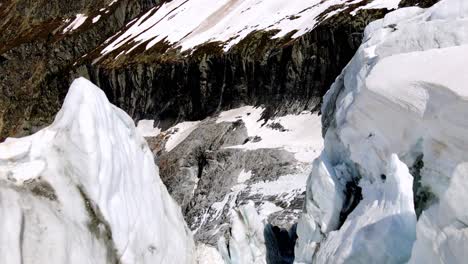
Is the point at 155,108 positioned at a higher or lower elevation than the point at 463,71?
lower

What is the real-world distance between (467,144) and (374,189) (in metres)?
2.86

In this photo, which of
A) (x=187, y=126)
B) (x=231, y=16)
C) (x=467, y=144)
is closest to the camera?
(x=467, y=144)

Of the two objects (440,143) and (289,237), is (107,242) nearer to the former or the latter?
(440,143)

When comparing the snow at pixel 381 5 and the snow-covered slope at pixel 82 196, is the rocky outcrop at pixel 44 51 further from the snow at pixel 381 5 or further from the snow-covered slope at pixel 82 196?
the snow-covered slope at pixel 82 196

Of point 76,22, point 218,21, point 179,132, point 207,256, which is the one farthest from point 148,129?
point 207,256

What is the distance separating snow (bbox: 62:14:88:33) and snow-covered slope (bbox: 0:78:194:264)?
251 feet

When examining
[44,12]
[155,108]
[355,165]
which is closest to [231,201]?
[355,165]

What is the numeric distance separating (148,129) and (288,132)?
21.4m

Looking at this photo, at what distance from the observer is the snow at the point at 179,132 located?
47969 mm

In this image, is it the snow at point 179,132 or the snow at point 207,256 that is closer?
the snow at point 207,256

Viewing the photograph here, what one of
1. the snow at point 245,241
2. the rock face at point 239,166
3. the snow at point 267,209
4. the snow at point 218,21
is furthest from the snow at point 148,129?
the snow at point 245,241

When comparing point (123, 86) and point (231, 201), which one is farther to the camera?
point (123, 86)

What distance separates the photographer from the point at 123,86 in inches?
2388

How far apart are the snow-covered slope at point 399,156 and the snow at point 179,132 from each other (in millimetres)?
33775
